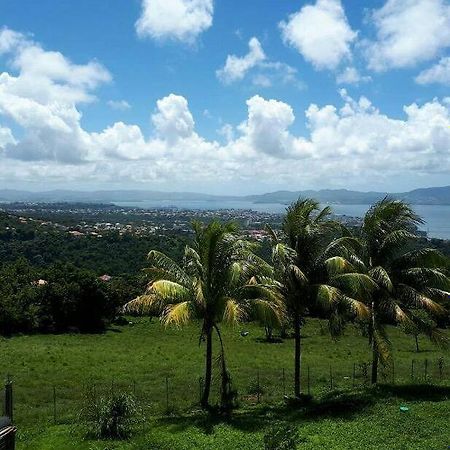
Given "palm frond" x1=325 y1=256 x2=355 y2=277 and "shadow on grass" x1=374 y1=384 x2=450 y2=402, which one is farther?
"shadow on grass" x1=374 y1=384 x2=450 y2=402

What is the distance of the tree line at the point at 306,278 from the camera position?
15344 millimetres

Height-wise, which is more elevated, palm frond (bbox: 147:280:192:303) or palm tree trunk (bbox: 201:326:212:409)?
palm frond (bbox: 147:280:192:303)

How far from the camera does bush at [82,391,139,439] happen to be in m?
13.7

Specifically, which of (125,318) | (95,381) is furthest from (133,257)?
(95,381)

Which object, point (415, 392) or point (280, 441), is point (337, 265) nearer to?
point (415, 392)

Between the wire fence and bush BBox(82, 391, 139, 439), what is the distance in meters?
1.16

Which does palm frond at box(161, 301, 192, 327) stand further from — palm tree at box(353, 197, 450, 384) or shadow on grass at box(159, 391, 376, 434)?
palm tree at box(353, 197, 450, 384)

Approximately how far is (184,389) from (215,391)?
1.91 meters

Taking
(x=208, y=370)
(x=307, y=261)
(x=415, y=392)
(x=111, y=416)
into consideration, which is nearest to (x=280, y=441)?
(x=208, y=370)

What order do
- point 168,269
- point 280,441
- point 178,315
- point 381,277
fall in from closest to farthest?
1. point 280,441
2. point 178,315
3. point 168,269
4. point 381,277

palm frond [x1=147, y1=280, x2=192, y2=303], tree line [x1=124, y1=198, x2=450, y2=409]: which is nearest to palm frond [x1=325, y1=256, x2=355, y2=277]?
tree line [x1=124, y1=198, x2=450, y2=409]

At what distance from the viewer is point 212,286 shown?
15.5 m

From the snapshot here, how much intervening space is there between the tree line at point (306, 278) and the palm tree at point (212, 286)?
1.2 inches

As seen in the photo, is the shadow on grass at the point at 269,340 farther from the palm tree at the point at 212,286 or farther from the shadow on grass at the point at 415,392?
the palm tree at the point at 212,286
